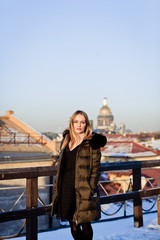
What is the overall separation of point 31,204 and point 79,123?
1.21 meters

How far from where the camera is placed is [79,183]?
2.61 meters

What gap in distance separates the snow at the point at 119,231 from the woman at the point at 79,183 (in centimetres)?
106

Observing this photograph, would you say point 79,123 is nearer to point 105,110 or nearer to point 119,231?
point 119,231

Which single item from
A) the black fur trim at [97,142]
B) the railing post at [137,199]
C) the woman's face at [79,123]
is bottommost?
the railing post at [137,199]

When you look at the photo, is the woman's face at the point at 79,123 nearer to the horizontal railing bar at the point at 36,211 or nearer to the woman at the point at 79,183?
the woman at the point at 79,183

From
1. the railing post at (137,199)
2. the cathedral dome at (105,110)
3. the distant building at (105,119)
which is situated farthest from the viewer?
the cathedral dome at (105,110)

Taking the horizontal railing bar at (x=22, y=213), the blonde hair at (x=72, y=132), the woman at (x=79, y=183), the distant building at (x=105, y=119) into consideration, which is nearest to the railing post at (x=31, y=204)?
the horizontal railing bar at (x=22, y=213)

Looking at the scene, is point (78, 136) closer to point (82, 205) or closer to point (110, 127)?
point (82, 205)

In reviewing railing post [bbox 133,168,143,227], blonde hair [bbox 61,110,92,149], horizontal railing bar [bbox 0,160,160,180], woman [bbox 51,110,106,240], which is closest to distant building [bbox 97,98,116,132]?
railing post [bbox 133,168,143,227]

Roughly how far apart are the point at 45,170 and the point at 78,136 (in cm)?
70

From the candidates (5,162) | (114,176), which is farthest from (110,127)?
(5,162)

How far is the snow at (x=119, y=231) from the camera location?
368 centimetres

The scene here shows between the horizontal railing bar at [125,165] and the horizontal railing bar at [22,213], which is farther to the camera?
the horizontal railing bar at [125,165]

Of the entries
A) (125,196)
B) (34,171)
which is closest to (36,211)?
(34,171)
